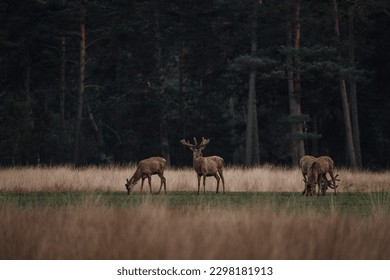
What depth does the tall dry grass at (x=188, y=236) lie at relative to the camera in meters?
10.6

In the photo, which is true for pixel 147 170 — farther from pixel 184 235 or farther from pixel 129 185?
pixel 184 235

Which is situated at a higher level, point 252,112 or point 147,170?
point 252,112

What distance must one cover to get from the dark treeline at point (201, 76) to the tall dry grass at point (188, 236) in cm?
3187

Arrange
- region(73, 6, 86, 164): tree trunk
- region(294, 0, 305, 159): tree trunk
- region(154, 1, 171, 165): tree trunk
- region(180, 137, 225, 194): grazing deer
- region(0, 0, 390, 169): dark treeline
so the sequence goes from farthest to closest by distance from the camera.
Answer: region(154, 1, 171, 165): tree trunk
region(73, 6, 86, 164): tree trunk
region(0, 0, 390, 169): dark treeline
region(294, 0, 305, 159): tree trunk
region(180, 137, 225, 194): grazing deer

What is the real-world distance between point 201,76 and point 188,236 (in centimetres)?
4909

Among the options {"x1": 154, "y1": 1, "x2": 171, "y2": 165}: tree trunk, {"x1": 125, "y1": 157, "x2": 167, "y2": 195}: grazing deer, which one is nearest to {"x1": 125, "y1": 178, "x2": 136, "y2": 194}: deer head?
{"x1": 125, "y1": 157, "x2": 167, "y2": 195}: grazing deer

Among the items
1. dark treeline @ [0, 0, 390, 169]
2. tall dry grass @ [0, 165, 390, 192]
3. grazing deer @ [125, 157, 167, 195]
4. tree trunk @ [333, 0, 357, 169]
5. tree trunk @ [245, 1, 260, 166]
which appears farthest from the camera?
tree trunk @ [245, 1, 260, 166]

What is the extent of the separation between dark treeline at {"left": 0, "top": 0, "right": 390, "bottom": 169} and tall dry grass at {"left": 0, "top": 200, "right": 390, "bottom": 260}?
31872 millimetres

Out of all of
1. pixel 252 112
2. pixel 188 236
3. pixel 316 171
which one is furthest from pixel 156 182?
pixel 252 112

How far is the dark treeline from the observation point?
46.5 meters

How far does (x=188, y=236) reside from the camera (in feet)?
37.1

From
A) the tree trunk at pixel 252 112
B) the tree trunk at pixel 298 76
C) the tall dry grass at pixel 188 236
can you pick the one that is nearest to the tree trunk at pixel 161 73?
the tree trunk at pixel 252 112

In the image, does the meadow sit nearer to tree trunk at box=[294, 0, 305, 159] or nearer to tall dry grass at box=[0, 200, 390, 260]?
tall dry grass at box=[0, 200, 390, 260]

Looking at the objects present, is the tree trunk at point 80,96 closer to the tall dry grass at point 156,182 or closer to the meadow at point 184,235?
the tall dry grass at point 156,182
